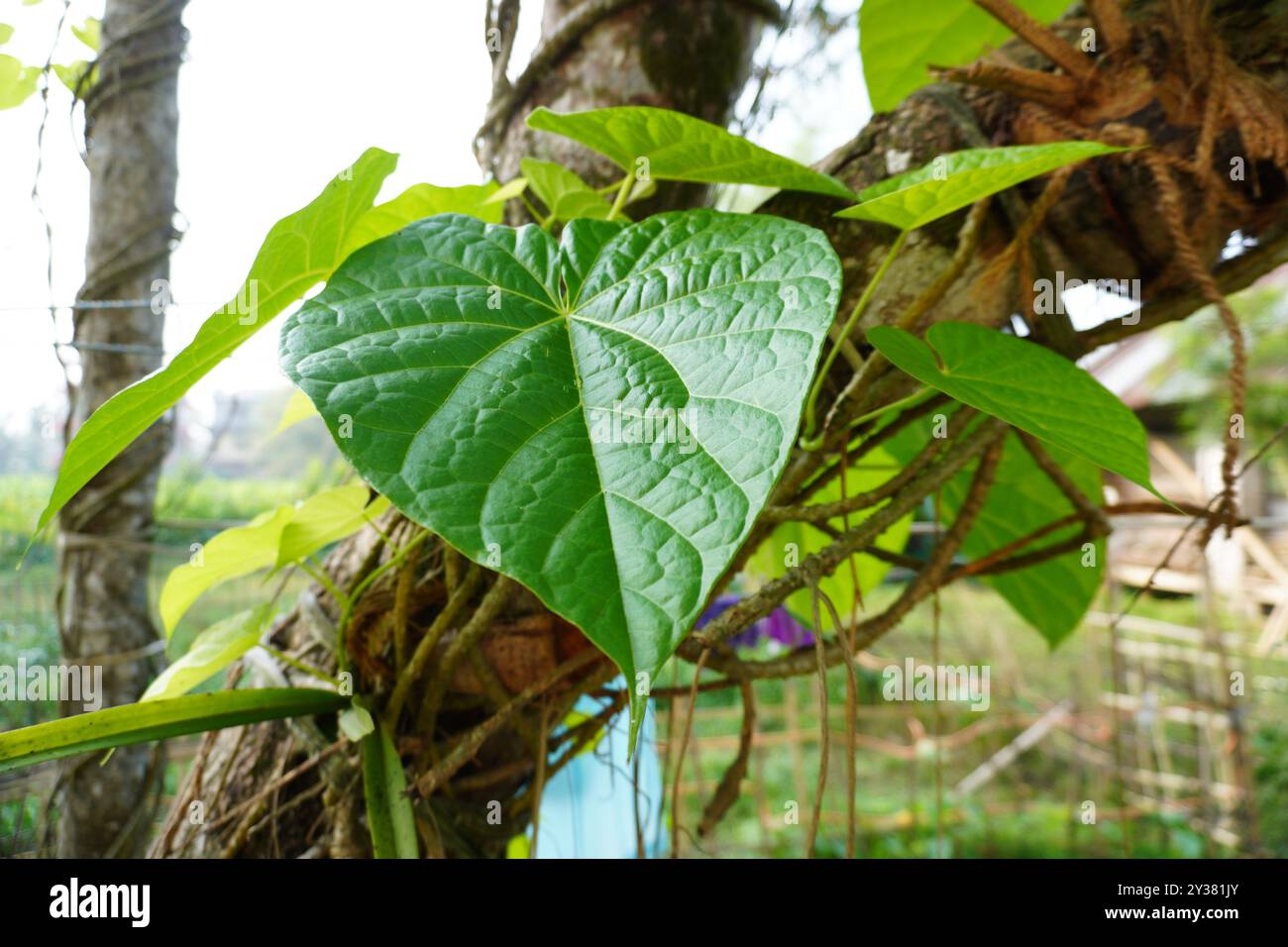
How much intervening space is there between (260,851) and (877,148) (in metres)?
0.55

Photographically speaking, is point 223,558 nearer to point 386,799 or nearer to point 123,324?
point 386,799

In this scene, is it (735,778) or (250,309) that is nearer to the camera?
(250,309)

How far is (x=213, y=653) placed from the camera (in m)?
0.44

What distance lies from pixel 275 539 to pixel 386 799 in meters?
0.16

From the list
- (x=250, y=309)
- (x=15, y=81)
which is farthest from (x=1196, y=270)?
(x=15, y=81)

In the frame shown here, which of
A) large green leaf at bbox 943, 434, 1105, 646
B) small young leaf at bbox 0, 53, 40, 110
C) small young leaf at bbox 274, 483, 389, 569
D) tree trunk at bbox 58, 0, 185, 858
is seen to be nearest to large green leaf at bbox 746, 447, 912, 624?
large green leaf at bbox 943, 434, 1105, 646

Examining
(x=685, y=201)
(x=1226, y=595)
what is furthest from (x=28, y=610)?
(x=1226, y=595)

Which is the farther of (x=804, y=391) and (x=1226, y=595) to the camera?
(x=1226, y=595)

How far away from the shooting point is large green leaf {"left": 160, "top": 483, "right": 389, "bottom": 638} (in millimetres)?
423

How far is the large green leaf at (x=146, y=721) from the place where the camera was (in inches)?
12.4

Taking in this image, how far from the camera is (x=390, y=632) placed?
444mm

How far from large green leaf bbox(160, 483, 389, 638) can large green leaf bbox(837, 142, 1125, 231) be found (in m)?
0.30

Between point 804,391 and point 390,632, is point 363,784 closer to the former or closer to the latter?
point 390,632

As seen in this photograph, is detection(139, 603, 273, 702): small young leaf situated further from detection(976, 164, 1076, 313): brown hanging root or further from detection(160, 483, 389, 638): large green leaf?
detection(976, 164, 1076, 313): brown hanging root
